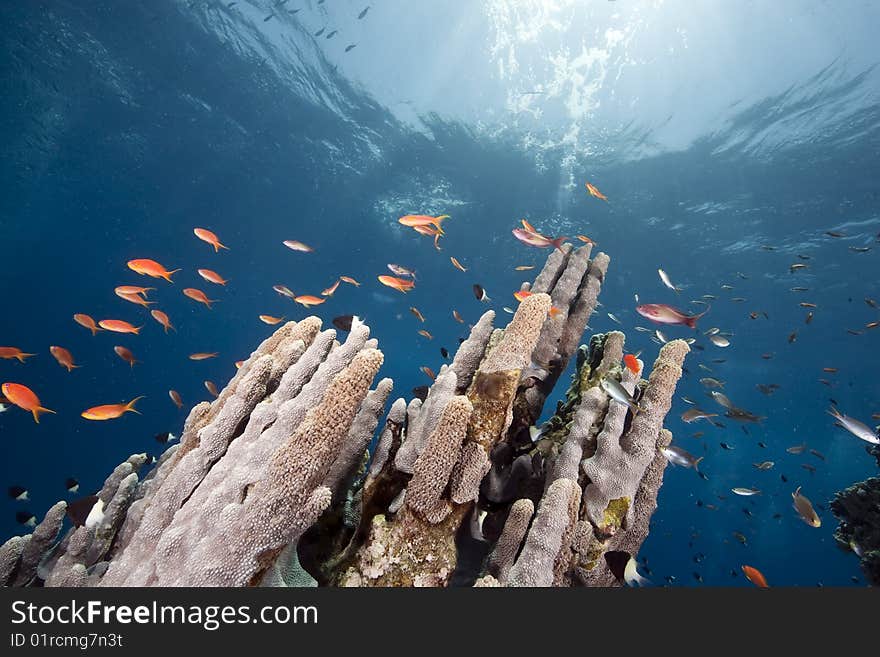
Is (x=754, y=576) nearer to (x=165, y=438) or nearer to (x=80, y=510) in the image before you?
(x=80, y=510)

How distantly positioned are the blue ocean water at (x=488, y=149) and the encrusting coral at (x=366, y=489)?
801 cm

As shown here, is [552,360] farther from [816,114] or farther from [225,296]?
[225,296]

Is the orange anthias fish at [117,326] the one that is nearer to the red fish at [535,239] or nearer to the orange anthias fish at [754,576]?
the red fish at [535,239]

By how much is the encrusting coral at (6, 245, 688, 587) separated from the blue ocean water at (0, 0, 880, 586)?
8.01 m

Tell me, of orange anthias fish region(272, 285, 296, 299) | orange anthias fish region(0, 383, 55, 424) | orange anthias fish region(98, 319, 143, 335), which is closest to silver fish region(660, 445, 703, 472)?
orange anthias fish region(272, 285, 296, 299)

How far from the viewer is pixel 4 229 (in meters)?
31.9

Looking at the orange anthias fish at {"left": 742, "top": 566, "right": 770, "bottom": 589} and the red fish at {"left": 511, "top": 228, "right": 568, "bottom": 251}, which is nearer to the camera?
the orange anthias fish at {"left": 742, "top": 566, "right": 770, "bottom": 589}

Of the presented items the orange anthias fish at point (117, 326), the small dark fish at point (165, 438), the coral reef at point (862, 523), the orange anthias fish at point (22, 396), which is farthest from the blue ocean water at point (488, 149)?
the orange anthias fish at point (22, 396)

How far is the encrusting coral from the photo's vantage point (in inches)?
84.9

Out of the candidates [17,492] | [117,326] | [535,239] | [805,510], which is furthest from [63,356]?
[805,510]

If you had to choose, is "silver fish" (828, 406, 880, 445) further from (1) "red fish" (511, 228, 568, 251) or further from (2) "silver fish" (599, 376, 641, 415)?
(1) "red fish" (511, 228, 568, 251)

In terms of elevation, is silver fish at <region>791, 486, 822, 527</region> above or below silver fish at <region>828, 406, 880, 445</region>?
below

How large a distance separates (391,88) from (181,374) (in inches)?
2885

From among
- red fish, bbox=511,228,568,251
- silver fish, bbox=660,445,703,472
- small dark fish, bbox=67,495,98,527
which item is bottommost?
silver fish, bbox=660,445,703,472
